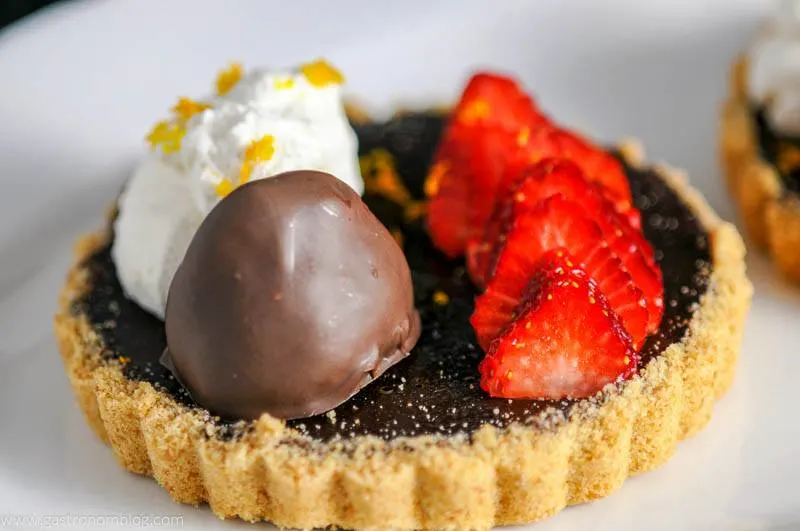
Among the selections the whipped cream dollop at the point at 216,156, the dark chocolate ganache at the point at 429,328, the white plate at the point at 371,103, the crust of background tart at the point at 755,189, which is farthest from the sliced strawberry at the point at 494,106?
the white plate at the point at 371,103

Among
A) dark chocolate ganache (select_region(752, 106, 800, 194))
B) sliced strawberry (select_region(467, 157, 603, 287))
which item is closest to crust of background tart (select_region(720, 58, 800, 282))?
dark chocolate ganache (select_region(752, 106, 800, 194))

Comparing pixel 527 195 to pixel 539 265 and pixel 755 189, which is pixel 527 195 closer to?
pixel 539 265

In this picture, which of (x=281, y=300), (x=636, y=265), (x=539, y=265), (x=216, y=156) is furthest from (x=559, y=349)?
(x=216, y=156)

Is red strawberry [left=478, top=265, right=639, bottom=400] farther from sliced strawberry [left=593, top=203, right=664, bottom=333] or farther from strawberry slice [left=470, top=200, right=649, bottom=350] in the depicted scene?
sliced strawberry [left=593, top=203, right=664, bottom=333]

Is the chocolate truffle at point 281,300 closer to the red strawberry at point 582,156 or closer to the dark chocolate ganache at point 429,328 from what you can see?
the dark chocolate ganache at point 429,328

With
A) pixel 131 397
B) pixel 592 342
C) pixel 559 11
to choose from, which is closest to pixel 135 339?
pixel 131 397

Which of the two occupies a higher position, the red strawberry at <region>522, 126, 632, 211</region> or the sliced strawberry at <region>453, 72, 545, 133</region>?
the sliced strawberry at <region>453, 72, 545, 133</region>
